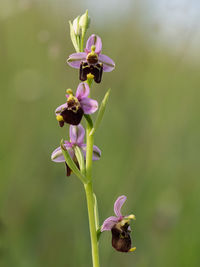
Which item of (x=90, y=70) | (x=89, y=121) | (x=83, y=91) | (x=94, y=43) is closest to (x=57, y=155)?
(x=89, y=121)

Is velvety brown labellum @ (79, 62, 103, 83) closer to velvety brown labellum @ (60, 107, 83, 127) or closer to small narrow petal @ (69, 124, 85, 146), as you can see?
velvety brown labellum @ (60, 107, 83, 127)

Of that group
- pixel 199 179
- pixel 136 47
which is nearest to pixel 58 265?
pixel 199 179

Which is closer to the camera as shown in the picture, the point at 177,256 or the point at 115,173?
the point at 177,256

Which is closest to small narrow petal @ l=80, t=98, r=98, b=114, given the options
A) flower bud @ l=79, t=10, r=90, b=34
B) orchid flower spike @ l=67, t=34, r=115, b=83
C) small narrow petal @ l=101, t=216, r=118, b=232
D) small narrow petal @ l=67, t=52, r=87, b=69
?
orchid flower spike @ l=67, t=34, r=115, b=83

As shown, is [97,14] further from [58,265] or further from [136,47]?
[58,265]

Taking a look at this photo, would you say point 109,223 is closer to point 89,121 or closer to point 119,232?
point 119,232
